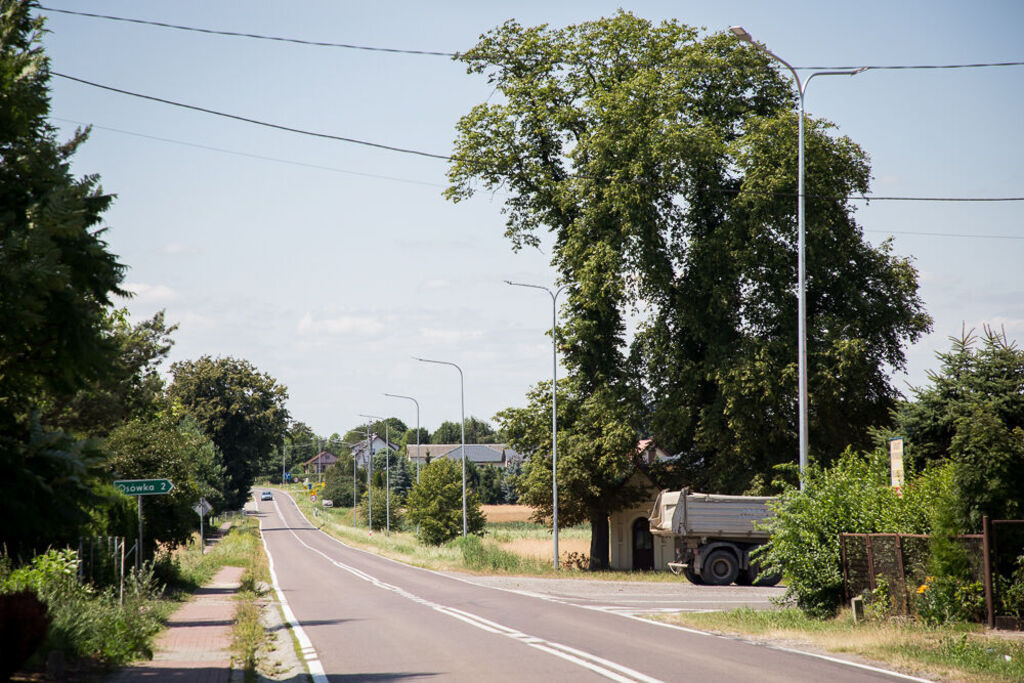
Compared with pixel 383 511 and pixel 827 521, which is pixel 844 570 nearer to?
pixel 827 521

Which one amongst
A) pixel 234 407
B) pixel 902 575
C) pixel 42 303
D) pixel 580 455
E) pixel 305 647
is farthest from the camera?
pixel 234 407

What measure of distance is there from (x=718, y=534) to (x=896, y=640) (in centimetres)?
1675

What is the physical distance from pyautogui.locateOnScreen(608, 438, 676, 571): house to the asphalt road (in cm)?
1108

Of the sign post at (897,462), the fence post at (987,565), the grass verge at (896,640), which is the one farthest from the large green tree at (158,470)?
the fence post at (987,565)

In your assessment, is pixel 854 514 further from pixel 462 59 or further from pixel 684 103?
pixel 462 59

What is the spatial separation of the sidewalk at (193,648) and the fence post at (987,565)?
1085cm

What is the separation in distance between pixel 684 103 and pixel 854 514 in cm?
2056

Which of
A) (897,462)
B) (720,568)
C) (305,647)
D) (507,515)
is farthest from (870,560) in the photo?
(507,515)

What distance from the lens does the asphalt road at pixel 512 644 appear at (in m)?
12.4

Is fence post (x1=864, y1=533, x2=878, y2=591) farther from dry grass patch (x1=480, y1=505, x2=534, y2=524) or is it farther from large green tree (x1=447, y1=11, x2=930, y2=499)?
dry grass patch (x1=480, y1=505, x2=534, y2=524)

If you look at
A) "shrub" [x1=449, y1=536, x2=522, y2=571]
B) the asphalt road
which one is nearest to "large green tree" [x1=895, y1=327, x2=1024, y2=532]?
the asphalt road

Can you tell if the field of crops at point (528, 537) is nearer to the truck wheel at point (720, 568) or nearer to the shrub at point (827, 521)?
the truck wheel at point (720, 568)

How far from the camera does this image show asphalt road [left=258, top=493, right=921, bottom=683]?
40.5ft

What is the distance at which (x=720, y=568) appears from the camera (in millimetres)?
31281
